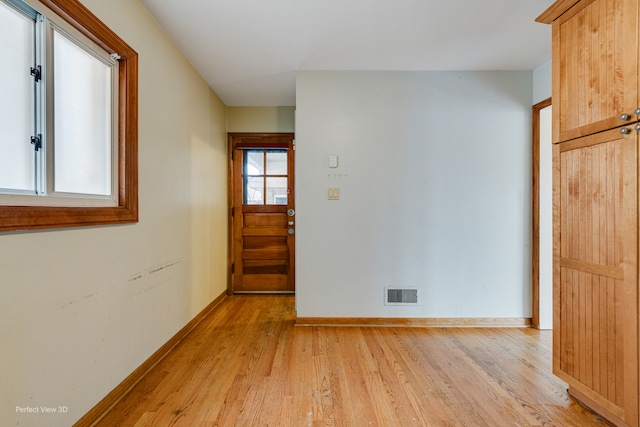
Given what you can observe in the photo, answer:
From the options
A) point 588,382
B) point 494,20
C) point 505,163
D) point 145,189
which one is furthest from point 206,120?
point 588,382

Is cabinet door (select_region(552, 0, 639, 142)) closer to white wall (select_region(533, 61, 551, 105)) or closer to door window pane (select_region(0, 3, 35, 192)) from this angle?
white wall (select_region(533, 61, 551, 105))

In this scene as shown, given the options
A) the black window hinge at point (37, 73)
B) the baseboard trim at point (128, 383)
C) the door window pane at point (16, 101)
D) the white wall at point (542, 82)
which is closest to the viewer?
the door window pane at point (16, 101)

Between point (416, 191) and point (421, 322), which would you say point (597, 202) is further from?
point (421, 322)

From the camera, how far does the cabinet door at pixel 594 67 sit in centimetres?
144

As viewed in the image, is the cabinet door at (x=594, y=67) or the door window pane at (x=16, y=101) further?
the cabinet door at (x=594, y=67)

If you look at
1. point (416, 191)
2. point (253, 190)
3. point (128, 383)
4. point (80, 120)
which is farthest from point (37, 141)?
point (253, 190)

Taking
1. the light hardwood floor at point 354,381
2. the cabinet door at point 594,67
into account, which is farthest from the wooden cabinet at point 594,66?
the light hardwood floor at point 354,381

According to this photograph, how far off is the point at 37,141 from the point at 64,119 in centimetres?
20

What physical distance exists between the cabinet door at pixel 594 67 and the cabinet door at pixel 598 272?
11cm

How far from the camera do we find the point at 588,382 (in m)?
1.64

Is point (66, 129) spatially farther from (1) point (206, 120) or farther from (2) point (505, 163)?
(2) point (505, 163)

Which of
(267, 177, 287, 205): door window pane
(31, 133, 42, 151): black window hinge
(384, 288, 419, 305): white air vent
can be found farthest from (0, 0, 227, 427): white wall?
(384, 288, 419, 305): white air vent

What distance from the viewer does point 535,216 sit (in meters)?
2.87

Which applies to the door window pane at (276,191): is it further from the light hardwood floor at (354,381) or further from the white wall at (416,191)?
the light hardwood floor at (354,381)
